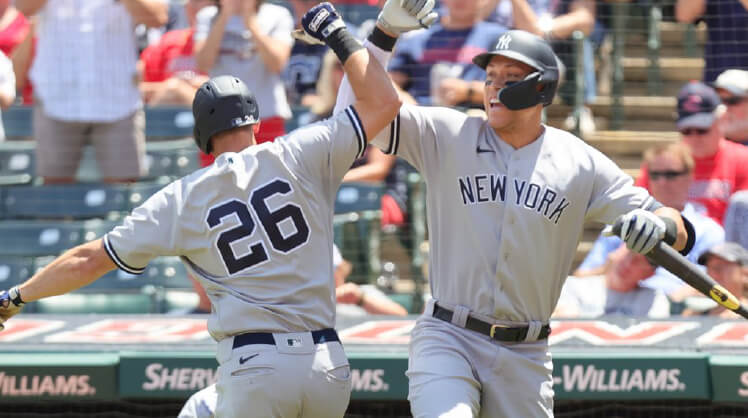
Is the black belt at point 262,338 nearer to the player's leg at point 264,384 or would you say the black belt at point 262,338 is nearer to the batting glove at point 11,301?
the player's leg at point 264,384

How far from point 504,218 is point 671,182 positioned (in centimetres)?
228

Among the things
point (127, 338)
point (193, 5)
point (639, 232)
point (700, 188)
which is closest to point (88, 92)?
point (193, 5)

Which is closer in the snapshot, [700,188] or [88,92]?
[700,188]

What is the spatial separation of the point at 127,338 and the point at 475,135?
2.20m

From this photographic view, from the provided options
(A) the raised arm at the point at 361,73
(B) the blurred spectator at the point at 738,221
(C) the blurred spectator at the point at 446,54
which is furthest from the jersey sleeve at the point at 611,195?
(C) the blurred spectator at the point at 446,54

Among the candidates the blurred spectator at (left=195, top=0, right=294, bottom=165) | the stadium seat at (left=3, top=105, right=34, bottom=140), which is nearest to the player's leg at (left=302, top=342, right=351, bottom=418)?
the blurred spectator at (left=195, top=0, right=294, bottom=165)

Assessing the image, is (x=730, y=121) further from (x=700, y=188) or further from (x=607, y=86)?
(x=607, y=86)

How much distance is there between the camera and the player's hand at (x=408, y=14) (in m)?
4.00

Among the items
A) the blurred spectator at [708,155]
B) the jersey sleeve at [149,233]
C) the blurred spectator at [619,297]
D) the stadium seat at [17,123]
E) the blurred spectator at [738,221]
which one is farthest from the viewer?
the stadium seat at [17,123]

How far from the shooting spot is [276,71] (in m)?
7.14

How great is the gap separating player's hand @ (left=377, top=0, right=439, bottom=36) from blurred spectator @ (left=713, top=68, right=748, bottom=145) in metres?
2.96

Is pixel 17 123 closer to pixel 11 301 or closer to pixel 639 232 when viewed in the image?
pixel 11 301

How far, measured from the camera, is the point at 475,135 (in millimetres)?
4242

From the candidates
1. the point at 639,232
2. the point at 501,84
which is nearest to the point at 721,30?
the point at 501,84
